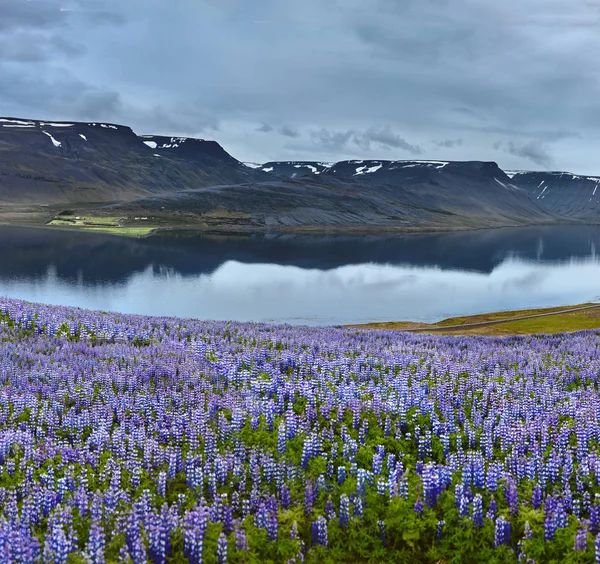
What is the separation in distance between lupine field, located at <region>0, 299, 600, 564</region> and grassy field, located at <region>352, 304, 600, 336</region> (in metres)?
49.6

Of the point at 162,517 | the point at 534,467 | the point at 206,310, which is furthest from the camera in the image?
the point at 206,310

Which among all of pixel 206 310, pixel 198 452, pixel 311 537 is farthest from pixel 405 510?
pixel 206 310

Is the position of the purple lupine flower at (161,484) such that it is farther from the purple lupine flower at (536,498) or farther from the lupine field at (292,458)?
the purple lupine flower at (536,498)

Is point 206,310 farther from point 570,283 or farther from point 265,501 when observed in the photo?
point 570,283

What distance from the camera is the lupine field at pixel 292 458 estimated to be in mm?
9242

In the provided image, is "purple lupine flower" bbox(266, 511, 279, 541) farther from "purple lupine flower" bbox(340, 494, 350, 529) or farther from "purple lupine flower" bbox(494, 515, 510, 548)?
"purple lupine flower" bbox(494, 515, 510, 548)

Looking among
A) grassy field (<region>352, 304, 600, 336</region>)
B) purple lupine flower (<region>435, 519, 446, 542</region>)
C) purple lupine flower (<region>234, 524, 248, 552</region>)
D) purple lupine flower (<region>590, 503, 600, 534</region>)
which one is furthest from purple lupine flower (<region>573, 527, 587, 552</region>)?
grassy field (<region>352, 304, 600, 336</region>)

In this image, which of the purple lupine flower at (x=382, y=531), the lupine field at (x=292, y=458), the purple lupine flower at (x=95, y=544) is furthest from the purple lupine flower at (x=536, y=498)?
the purple lupine flower at (x=95, y=544)

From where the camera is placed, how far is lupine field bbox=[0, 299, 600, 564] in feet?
30.3

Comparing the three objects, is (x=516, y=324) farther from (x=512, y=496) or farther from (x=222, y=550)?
(x=222, y=550)

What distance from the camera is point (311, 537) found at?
9727mm

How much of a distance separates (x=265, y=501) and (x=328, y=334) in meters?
18.3

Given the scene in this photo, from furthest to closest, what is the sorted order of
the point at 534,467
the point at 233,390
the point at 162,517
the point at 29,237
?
the point at 29,237 < the point at 233,390 < the point at 534,467 < the point at 162,517

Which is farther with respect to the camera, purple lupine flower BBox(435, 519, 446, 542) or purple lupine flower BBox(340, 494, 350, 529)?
purple lupine flower BBox(340, 494, 350, 529)
